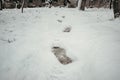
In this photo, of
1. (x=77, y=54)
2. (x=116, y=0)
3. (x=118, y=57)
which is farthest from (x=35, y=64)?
(x=116, y=0)

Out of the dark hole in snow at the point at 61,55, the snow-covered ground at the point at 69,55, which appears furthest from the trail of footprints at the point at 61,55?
the snow-covered ground at the point at 69,55

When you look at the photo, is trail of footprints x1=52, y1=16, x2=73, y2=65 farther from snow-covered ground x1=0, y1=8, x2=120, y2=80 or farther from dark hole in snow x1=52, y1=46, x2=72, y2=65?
snow-covered ground x1=0, y1=8, x2=120, y2=80

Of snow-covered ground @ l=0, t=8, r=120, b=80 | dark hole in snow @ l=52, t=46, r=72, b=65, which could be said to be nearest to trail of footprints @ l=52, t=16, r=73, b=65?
dark hole in snow @ l=52, t=46, r=72, b=65

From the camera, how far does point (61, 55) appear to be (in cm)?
507

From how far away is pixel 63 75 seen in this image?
14.4 feet

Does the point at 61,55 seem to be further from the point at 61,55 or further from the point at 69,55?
the point at 69,55

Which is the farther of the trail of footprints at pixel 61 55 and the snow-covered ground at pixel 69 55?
the trail of footprints at pixel 61 55

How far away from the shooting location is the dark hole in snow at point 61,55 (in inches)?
192

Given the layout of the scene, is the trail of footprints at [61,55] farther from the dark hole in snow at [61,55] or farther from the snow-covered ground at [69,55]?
the snow-covered ground at [69,55]

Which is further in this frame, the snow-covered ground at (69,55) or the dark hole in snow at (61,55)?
the dark hole in snow at (61,55)

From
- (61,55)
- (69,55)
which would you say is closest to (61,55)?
(61,55)

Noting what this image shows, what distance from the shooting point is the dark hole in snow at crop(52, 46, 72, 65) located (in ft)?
16.0

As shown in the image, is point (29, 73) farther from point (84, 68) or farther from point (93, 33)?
point (93, 33)

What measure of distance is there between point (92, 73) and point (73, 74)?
0.51 metres
